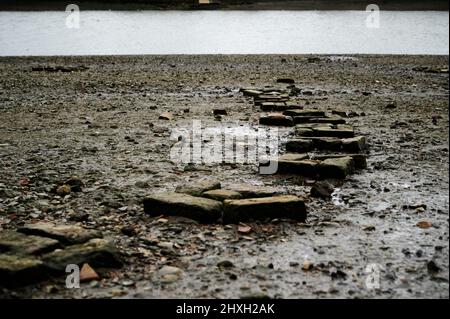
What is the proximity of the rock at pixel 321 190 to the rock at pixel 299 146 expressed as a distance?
1339 millimetres

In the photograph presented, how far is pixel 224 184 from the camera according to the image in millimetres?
4398

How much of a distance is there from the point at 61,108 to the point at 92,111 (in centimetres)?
74

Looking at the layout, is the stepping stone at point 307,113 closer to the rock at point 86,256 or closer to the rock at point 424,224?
the rock at point 424,224

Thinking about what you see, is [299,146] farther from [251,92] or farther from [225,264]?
[251,92]

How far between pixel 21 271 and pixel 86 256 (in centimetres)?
36

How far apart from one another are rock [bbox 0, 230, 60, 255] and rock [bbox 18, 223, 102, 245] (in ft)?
0.27

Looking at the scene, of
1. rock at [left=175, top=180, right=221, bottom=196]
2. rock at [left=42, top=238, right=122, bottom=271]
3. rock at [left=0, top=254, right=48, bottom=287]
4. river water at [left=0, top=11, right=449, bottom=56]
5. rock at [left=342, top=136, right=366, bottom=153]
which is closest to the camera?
rock at [left=0, top=254, right=48, bottom=287]

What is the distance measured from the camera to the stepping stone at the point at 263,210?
344cm

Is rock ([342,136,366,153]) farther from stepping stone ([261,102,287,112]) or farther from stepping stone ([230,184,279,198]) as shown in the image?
stepping stone ([261,102,287,112])

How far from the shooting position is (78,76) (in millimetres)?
13891

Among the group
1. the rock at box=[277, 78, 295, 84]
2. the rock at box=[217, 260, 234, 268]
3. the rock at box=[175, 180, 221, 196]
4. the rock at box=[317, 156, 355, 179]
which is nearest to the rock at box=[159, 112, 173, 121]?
the rock at box=[317, 156, 355, 179]

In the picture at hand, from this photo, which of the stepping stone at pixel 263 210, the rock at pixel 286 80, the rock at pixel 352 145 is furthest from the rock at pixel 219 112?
the rock at pixel 286 80

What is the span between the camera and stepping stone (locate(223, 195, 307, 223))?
3441 millimetres

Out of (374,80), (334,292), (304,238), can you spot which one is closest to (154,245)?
(304,238)
